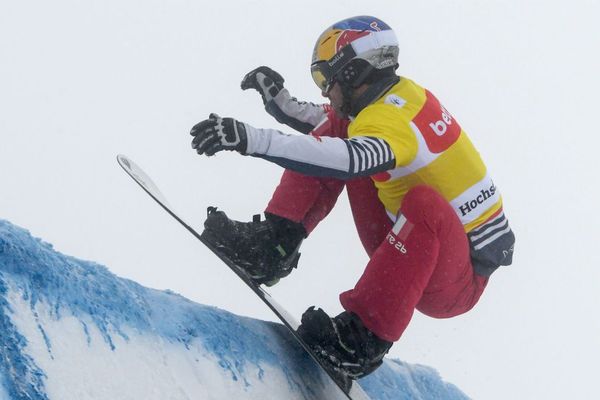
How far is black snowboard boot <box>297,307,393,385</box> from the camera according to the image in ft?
8.12

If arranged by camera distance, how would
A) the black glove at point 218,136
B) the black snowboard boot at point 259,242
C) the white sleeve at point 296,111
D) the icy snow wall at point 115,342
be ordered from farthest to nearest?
the white sleeve at point 296,111 < the black snowboard boot at point 259,242 < the black glove at point 218,136 < the icy snow wall at point 115,342

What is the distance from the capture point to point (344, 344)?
8.13 ft

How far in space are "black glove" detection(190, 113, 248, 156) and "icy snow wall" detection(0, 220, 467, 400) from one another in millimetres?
379

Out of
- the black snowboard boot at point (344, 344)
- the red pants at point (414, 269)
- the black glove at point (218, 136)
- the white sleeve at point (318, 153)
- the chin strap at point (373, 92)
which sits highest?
the black glove at point (218, 136)

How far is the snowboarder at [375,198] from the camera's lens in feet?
7.90

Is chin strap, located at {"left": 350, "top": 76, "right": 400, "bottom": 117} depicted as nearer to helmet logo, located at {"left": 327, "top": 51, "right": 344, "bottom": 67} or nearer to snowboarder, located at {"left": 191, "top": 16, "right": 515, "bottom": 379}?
snowboarder, located at {"left": 191, "top": 16, "right": 515, "bottom": 379}

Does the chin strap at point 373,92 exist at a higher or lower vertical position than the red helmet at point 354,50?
lower

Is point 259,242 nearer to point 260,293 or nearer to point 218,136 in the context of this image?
point 260,293

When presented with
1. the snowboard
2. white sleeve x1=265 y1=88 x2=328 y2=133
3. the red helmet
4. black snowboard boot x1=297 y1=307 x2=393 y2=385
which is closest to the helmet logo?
the red helmet

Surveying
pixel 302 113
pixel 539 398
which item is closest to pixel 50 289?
pixel 302 113

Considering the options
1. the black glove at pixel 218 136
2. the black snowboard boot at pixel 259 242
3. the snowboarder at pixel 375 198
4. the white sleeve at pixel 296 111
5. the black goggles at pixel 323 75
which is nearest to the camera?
the black glove at pixel 218 136

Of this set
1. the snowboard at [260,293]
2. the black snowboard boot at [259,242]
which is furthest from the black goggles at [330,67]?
the snowboard at [260,293]

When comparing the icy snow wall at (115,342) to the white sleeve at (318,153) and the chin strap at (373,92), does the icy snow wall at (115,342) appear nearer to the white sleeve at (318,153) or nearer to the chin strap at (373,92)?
the white sleeve at (318,153)

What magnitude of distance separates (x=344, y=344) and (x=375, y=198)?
72 centimetres
